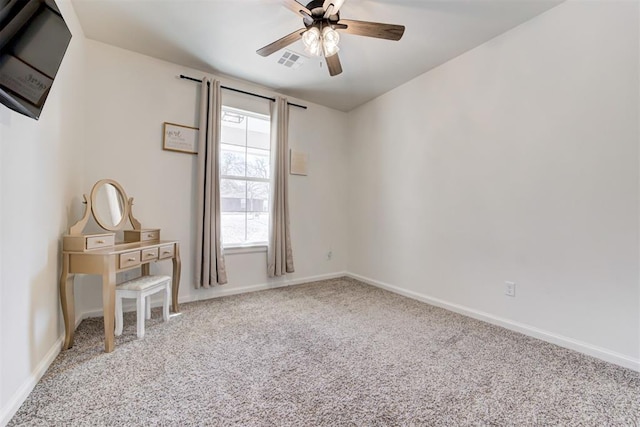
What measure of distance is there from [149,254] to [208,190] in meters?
0.92

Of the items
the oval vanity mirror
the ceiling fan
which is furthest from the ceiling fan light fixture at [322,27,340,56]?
the oval vanity mirror

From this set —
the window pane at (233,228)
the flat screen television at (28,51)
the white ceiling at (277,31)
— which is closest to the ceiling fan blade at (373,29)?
the white ceiling at (277,31)

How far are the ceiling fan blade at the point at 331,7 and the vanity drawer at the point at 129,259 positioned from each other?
227 centimetres

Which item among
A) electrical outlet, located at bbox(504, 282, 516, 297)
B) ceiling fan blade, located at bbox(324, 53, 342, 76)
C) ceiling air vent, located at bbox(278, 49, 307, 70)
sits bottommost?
electrical outlet, located at bbox(504, 282, 516, 297)

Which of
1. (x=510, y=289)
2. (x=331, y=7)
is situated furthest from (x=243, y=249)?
(x=510, y=289)

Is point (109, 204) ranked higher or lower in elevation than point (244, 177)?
lower

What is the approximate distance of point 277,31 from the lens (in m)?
2.44

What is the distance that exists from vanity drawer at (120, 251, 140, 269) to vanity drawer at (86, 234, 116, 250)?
201 mm

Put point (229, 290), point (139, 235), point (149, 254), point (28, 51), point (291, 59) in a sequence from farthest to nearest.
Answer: point (229, 290)
point (291, 59)
point (139, 235)
point (149, 254)
point (28, 51)

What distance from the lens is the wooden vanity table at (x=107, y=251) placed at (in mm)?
1915

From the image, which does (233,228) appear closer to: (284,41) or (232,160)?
(232,160)

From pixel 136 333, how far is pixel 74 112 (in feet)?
6.12

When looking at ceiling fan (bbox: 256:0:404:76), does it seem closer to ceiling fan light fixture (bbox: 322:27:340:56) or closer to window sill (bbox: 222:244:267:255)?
Answer: ceiling fan light fixture (bbox: 322:27:340:56)

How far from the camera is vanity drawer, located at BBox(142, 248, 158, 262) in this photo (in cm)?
229
